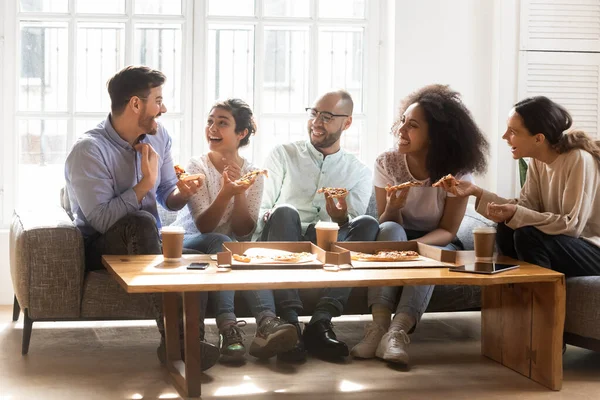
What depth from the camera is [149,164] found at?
3328 mm

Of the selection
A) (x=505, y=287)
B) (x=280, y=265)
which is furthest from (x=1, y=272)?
(x=505, y=287)

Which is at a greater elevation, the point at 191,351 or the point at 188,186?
the point at 188,186

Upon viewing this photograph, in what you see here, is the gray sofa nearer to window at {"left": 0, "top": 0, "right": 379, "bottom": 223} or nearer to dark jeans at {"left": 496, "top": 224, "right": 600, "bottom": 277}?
dark jeans at {"left": 496, "top": 224, "right": 600, "bottom": 277}

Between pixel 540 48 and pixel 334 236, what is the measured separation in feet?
7.10

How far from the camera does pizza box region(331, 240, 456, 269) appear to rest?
2953 mm

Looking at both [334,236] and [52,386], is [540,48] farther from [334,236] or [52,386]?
[52,386]

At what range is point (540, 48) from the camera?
15.5ft

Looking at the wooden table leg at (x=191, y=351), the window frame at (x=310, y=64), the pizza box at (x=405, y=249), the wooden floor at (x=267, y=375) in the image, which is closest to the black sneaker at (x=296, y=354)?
the wooden floor at (x=267, y=375)

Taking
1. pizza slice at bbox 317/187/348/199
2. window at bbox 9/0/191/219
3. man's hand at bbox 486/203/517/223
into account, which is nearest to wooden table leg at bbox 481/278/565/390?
man's hand at bbox 486/203/517/223

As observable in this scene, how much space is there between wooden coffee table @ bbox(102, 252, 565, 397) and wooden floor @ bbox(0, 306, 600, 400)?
75 mm

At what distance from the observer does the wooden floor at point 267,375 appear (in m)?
2.89

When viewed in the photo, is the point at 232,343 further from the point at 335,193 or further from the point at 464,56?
the point at 464,56

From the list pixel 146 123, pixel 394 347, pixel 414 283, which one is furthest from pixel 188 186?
pixel 414 283

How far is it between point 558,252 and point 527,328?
1.15 ft
